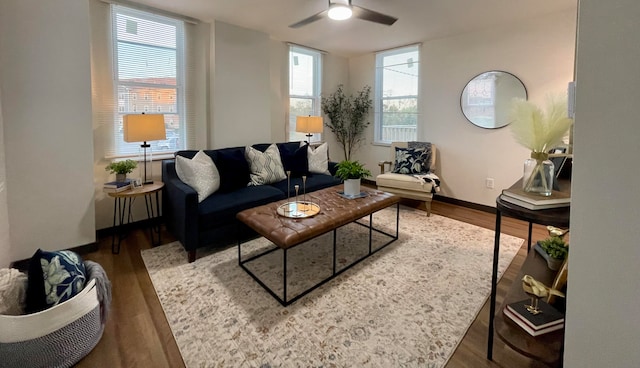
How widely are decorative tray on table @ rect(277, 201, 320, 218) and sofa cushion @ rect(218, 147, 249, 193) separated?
86cm

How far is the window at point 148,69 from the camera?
10.7 ft

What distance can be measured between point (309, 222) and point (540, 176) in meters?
1.46

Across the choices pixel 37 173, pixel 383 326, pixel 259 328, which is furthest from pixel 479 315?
pixel 37 173

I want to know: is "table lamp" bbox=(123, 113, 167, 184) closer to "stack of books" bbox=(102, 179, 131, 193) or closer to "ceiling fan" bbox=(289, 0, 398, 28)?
"stack of books" bbox=(102, 179, 131, 193)

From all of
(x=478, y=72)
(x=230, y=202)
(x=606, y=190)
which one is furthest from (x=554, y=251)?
(x=478, y=72)

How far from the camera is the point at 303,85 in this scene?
202 inches

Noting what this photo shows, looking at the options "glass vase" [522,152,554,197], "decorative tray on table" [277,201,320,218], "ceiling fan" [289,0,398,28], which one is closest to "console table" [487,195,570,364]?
"glass vase" [522,152,554,197]

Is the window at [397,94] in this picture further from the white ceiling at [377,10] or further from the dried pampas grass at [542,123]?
the dried pampas grass at [542,123]

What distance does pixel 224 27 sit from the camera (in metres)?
3.72

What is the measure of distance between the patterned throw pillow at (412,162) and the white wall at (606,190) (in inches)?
137

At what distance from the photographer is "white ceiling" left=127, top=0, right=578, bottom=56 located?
315cm

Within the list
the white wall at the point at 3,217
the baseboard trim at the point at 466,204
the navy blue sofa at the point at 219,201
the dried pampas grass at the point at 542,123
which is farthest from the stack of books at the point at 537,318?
the white wall at the point at 3,217

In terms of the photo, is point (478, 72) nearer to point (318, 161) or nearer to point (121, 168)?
point (318, 161)

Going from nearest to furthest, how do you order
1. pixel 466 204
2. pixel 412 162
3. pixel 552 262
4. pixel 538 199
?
1. pixel 538 199
2. pixel 552 262
3. pixel 412 162
4. pixel 466 204
